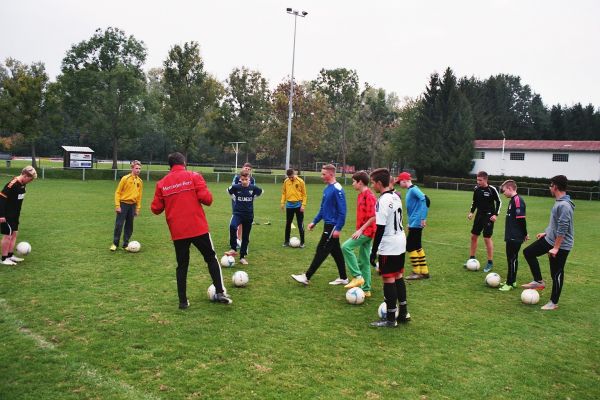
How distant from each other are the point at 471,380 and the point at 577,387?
113 centimetres

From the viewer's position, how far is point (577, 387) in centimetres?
→ 505

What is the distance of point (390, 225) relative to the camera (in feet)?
21.0

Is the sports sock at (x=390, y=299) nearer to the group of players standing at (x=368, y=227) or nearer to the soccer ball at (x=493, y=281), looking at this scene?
the group of players standing at (x=368, y=227)

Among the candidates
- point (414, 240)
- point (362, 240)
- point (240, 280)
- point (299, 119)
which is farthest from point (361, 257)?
point (299, 119)

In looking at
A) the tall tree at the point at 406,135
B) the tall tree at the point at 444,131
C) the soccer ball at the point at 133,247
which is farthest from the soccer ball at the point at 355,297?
the tall tree at the point at 406,135

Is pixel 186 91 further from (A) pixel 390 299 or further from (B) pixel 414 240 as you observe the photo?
(A) pixel 390 299

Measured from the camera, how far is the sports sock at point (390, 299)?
6.48 meters

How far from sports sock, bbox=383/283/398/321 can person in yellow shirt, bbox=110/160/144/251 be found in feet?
21.9

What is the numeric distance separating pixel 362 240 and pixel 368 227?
306 mm

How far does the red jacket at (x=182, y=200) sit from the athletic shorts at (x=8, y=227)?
4034 millimetres

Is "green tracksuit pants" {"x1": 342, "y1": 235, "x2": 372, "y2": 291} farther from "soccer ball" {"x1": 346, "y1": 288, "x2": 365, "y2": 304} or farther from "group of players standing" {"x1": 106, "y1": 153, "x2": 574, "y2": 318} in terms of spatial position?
"soccer ball" {"x1": 346, "y1": 288, "x2": 365, "y2": 304}

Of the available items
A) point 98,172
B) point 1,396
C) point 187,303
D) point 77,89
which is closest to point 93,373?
point 1,396

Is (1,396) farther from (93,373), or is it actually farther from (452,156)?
(452,156)

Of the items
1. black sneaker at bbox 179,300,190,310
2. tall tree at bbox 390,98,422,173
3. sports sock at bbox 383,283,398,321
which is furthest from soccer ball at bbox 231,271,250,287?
tall tree at bbox 390,98,422,173
